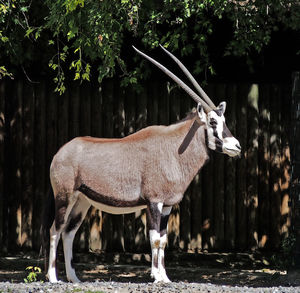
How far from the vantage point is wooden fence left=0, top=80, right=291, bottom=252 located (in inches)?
423

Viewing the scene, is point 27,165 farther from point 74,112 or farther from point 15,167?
point 74,112

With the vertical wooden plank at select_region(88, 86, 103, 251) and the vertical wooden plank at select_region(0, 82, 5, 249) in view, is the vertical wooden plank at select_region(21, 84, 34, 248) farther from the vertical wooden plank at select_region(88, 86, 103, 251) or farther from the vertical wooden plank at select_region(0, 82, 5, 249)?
the vertical wooden plank at select_region(88, 86, 103, 251)

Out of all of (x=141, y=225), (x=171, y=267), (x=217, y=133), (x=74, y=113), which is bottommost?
(x=171, y=267)

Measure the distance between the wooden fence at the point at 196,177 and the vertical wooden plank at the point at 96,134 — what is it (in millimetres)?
13

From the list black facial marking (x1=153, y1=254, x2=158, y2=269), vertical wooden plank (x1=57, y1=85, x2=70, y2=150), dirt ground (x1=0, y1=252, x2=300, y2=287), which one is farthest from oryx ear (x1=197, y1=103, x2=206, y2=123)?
vertical wooden plank (x1=57, y1=85, x2=70, y2=150)

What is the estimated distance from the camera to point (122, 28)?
9766 millimetres

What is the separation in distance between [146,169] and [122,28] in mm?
2329

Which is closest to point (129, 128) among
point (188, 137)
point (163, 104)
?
point (163, 104)

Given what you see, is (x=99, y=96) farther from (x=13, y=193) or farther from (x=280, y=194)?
(x=280, y=194)

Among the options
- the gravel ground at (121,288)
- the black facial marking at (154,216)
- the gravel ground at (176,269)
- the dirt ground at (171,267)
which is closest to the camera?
the gravel ground at (121,288)

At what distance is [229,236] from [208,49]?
2.63m

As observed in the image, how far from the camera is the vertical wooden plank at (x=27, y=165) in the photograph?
35.4 ft

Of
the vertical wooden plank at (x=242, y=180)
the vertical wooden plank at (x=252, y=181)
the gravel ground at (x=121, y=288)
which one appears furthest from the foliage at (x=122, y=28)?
the gravel ground at (x=121, y=288)

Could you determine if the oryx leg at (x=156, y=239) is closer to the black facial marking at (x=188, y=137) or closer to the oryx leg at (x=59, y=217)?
the black facial marking at (x=188, y=137)
